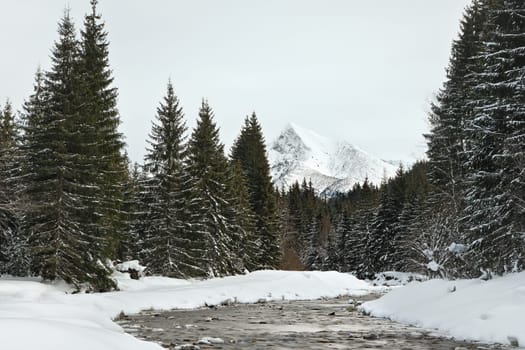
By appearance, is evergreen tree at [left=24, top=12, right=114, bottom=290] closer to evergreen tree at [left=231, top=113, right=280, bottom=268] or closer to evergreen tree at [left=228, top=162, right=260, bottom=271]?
evergreen tree at [left=228, top=162, right=260, bottom=271]

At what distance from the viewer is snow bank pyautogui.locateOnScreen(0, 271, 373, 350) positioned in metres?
7.01

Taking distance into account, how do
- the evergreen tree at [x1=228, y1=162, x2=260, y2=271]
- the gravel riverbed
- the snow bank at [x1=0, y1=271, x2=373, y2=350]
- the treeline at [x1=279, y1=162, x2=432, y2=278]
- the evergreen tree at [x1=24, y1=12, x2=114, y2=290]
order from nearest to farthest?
the snow bank at [x1=0, y1=271, x2=373, y2=350] → the gravel riverbed → the evergreen tree at [x1=24, y1=12, x2=114, y2=290] → the evergreen tree at [x1=228, y1=162, x2=260, y2=271] → the treeline at [x1=279, y1=162, x2=432, y2=278]

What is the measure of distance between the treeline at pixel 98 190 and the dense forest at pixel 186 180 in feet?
0.30

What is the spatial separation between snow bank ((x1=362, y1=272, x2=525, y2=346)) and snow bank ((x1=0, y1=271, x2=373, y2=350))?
8.56 metres

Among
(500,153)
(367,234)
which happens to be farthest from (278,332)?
(367,234)

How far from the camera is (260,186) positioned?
54188 millimetres

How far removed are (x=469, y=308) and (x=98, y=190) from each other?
19006 millimetres

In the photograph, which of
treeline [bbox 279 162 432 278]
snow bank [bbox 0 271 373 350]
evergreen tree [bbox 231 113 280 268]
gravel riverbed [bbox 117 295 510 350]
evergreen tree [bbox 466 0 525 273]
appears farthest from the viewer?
treeline [bbox 279 162 432 278]

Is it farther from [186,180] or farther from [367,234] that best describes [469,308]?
[367,234]

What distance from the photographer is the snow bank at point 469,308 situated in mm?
12512

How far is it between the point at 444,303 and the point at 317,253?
77.4 metres

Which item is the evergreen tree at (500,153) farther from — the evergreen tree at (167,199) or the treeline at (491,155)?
the evergreen tree at (167,199)

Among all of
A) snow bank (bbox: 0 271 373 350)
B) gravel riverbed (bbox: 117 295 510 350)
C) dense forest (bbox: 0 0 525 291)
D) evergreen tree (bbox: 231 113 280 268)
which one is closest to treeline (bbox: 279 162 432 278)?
evergreen tree (bbox: 231 113 280 268)

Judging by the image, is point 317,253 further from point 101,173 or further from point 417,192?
point 101,173
